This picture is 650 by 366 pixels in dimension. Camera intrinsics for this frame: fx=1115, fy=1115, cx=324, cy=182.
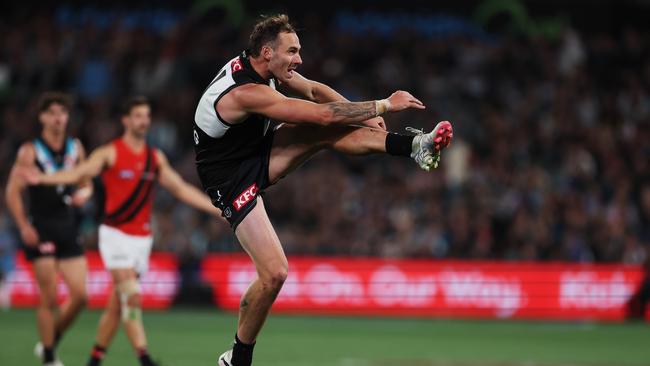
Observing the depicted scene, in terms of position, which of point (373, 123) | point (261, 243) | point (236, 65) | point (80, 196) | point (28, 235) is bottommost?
point (28, 235)

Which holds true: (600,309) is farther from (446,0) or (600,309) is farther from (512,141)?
(446,0)

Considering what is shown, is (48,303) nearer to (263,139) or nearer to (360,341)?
(263,139)

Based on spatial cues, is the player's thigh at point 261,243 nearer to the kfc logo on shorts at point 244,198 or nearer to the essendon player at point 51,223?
the kfc logo on shorts at point 244,198

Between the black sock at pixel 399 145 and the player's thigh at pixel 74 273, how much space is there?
15.7ft

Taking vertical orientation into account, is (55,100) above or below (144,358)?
above

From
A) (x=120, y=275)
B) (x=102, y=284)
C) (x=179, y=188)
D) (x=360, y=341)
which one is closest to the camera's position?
(x=120, y=275)

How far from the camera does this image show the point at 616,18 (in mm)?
27484

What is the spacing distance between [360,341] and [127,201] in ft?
16.7

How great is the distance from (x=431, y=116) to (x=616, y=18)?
21.8ft

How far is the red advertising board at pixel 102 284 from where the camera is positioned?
65.5ft

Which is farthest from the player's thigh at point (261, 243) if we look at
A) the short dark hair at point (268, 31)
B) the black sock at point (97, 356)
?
the black sock at point (97, 356)

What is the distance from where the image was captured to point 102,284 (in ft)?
65.5

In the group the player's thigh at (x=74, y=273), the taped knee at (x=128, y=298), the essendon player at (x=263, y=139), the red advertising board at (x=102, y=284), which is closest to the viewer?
the essendon player at (x=263, y=139)

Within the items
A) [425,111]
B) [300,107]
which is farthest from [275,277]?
[425,111]
